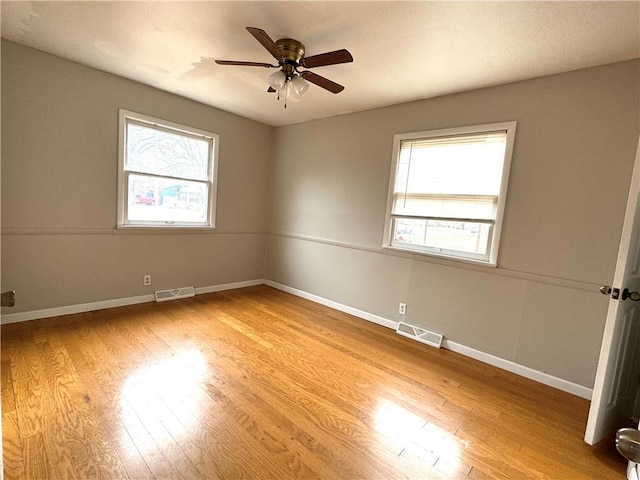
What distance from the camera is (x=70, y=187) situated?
302cm

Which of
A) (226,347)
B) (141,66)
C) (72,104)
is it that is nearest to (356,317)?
(226,347)

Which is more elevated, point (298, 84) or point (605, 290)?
point (298, 84)

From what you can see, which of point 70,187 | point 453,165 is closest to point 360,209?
point 453,165

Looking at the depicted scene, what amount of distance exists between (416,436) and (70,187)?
368 cm

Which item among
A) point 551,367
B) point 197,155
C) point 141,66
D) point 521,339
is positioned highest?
point 141,66

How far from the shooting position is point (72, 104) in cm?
294

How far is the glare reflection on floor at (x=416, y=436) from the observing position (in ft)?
5.50

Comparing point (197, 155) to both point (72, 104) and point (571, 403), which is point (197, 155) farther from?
point (571, 403)

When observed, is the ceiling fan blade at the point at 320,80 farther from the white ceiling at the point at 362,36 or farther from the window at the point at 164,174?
the window at the point at 164,174

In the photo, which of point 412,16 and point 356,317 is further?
point 356,317

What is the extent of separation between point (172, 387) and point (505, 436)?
217 centimetres

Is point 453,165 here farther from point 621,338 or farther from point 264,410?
point 264,410

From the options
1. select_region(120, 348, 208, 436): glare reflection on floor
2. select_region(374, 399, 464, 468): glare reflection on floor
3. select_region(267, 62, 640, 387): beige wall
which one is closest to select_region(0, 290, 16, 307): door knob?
select_region(120, 348, 208, 436): glare reflection on floor

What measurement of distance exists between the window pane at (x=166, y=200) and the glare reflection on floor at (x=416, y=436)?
3.19 meters
